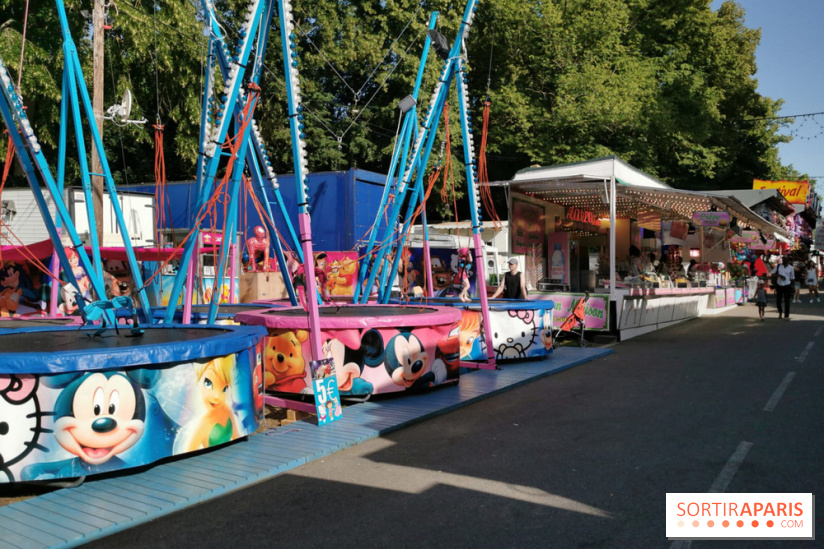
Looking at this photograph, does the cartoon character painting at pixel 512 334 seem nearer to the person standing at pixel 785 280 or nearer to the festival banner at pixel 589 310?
the festival banner at pixel 589 310

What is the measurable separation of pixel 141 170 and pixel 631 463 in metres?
29.1

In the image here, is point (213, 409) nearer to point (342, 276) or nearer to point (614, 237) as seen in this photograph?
point (614, 237)

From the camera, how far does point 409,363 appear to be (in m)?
9.25

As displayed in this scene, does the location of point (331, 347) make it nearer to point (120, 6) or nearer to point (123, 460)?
point (123, 460)

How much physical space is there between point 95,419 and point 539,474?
3.46 m

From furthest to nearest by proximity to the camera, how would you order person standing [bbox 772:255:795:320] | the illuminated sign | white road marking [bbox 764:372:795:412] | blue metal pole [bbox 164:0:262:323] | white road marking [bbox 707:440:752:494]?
the illuminated sign → person standing [bbox 772:255:795:320] → white road marking [bbox 764:372:795:412] → blue metal pole [bbox 164:0:262:323] → white road marking [bbox 707:440:752:494]

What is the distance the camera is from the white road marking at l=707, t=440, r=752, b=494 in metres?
5.26

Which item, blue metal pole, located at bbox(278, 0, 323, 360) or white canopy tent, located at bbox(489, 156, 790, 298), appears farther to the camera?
white canopy tent, located at bbox(489, 156, 790, 298)

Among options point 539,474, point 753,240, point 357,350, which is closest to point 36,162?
point 357,350

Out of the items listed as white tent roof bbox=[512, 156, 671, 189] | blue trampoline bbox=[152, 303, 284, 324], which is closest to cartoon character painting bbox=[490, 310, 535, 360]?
blue trampoline bbox=[152, 303, 284, 324]

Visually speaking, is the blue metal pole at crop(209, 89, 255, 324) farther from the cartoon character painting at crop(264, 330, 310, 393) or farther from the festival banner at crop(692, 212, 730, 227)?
the festival banner at crop(692, 212, 730, 227)

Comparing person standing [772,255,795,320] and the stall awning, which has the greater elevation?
the stall awning

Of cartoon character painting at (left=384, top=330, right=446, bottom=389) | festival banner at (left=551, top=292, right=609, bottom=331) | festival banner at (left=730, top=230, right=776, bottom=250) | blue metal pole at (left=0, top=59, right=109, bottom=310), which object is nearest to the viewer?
blue metal pole at (left=0, top=59, right=109, bottom=310)

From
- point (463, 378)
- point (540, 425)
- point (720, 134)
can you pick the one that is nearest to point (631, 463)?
point (540, 425)
